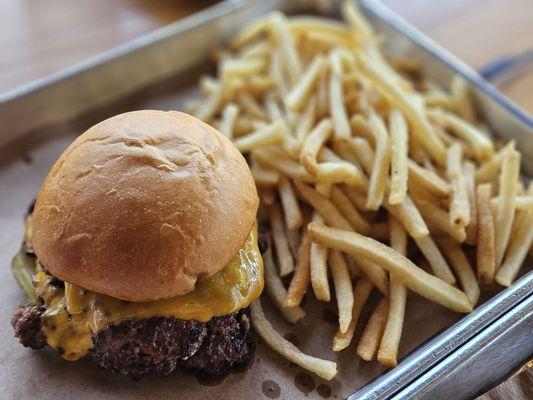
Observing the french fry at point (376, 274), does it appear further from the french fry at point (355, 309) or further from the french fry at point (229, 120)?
the french fry at point (229, 120)

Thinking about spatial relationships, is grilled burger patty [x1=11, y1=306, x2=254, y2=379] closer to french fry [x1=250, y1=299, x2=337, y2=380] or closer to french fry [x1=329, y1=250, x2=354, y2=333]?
french fry [x1=250, y1=299, x2=337, y2=380]

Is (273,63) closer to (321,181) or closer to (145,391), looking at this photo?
(321,181)

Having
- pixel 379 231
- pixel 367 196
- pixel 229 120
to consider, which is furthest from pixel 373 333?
pixel 229 120

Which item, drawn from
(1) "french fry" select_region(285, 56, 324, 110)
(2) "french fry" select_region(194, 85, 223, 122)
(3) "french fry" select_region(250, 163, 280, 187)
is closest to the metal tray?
(2) "french fry" select_region(194, 85, 223, 122)

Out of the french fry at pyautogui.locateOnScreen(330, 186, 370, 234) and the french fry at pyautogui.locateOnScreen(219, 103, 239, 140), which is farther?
the french fry at pyautogui.locateOnScreen(219, 103, 239, 140)

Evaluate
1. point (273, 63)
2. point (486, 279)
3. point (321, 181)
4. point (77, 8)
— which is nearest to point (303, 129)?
point (321, 181)

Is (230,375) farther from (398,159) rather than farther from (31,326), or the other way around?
(398,159)

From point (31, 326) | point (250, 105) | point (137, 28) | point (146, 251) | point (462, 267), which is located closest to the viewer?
point (146, 251)
